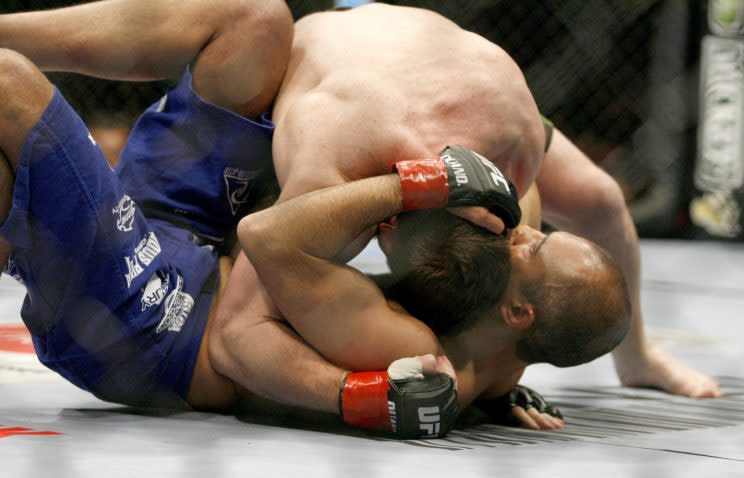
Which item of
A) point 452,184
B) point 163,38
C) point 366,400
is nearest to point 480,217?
point 452,184

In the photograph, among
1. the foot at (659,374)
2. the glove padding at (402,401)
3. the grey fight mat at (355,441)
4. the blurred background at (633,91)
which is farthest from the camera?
the blurred background at (633,91)

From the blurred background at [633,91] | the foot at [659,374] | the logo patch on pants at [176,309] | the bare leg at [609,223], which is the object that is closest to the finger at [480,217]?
the logo patch on pants at [176,309]

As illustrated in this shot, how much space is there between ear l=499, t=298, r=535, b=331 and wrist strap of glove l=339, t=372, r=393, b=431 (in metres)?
0.22

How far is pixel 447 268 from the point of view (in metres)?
1.52

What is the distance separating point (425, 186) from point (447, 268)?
149 millimetres

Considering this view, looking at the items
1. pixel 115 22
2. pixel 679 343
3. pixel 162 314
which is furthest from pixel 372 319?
pixel 679 343

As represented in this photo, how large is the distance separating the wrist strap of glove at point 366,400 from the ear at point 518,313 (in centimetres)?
22

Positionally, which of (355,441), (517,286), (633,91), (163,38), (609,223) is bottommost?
(633,91)

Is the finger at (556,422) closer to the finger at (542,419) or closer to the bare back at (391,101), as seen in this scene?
the finger at (542,419)

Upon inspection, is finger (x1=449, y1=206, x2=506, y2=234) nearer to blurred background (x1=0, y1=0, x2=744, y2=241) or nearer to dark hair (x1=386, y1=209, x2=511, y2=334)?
dark hair (x1=386, y1=209, x2=511, y2=334)

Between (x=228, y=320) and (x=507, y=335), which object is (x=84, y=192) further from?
(x=507, y=335)

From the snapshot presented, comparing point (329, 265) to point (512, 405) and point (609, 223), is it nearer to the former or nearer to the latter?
point (512, 405)

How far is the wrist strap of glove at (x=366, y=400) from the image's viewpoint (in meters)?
1.42

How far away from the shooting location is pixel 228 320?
1562 millimetres
